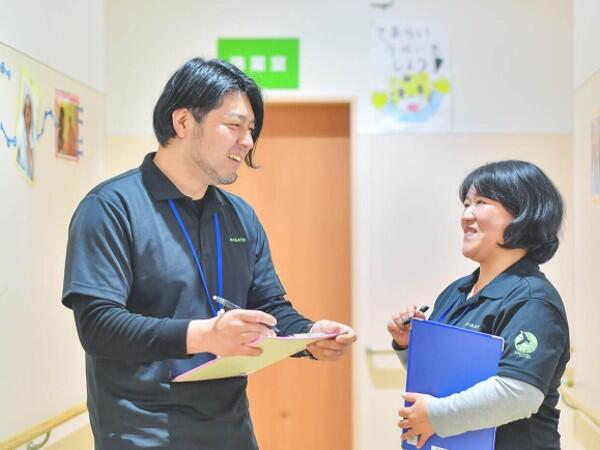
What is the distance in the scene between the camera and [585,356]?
2434 millimetres

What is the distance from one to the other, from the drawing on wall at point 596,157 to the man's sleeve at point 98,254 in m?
1.56

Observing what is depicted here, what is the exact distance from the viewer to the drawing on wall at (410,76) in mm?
3373

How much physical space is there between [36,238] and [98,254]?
1.07 m

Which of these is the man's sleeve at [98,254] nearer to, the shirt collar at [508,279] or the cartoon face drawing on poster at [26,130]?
the shirt collar at [508,279]

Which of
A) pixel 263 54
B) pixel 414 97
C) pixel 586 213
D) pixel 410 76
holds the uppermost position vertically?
pixel 263 54

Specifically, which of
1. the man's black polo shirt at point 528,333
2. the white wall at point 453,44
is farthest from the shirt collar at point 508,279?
the white wall at point 453,44

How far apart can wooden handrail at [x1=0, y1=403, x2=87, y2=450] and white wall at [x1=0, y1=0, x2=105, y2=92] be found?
1182 mm

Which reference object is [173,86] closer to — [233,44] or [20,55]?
[20,55]

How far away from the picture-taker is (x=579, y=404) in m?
2.44

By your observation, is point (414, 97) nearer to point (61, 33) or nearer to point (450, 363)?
point (61, 33)

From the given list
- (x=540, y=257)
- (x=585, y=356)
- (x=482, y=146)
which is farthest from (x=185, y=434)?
(x=482, y=146)

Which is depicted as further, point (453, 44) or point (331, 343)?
point (453, 44)

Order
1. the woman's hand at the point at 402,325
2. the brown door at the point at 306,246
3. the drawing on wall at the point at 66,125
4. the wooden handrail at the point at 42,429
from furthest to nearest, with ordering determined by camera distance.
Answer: the brown door at the point at 306,246
the drawing on wall at the point at 66,125
the wooden handrail at the point at 42,429
the woman's hand at the point at 402,325

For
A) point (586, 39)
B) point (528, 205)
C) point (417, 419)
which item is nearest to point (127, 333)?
point (417, 419)
